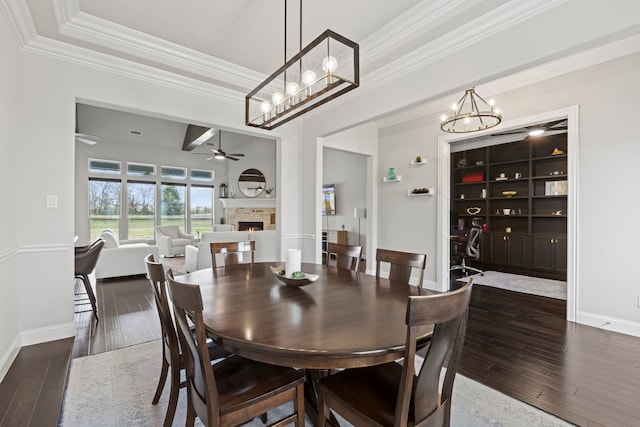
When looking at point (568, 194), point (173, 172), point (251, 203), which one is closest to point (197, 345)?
point (568, 194)

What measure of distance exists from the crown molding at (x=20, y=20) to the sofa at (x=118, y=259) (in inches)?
129

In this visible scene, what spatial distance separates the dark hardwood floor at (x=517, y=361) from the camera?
1.84 metres

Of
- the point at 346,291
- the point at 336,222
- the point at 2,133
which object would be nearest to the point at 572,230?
the point at 346,291

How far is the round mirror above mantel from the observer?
9.56 meters

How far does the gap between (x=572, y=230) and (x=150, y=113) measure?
16.1ft

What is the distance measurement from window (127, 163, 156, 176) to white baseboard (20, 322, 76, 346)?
6.99 meters

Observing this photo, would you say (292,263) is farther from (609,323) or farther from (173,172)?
(173,172)

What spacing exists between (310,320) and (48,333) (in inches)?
114

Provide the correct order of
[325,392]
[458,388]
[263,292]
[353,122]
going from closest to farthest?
[325,392] → [263,292] → [458,388] → [353,122]

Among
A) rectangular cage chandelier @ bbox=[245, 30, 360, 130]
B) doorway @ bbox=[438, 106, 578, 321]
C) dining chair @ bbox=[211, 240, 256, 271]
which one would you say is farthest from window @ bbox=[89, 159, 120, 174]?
doorway @ bbox=[438, 106, 578, 321]

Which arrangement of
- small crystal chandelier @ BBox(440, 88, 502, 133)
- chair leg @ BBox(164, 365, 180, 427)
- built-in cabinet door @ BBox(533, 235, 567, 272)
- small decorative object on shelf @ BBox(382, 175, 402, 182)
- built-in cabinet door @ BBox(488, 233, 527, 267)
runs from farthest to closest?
built-in cabinet door @ BBox(488, 233, 527, 267), built-in cabinet door @ BBox(533, 235, 567, 272), small decorative object on shelf @ BBox(382, 175, 402, 182), small crystal chandelier @ BBox(440, 88, 502, 133), chair leg @ BBox(164, 365, 180, 427)

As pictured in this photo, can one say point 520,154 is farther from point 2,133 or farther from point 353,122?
point 2,133

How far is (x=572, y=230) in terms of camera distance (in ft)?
11.0

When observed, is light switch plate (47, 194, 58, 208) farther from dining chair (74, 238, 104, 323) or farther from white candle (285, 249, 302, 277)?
white candle (285, 249, 302, 277)
